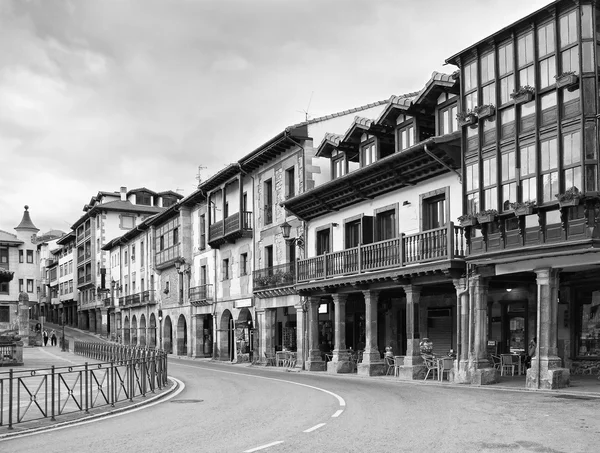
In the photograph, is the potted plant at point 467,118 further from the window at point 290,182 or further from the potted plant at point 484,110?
the window at point 290,182

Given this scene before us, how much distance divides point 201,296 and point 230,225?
7.02m

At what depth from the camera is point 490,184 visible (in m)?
21.1

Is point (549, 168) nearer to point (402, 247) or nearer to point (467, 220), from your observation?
point (467, 220)

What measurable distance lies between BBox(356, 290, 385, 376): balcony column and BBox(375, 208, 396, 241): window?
7.05 feet

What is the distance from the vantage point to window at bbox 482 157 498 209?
20969mm

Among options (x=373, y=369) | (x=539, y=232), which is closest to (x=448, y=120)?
(x=539, y=232)

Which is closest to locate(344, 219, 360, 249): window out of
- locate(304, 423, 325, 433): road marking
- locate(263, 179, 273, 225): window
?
locate(263, 179, 273, 225): window

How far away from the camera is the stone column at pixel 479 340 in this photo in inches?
848

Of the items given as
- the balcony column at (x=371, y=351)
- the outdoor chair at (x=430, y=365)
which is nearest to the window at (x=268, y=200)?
the balcony column at (x=371, y=351)

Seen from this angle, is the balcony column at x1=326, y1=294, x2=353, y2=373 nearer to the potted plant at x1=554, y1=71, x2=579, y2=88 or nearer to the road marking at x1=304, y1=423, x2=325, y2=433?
the potted plant at x1=554, y1=71, x2=579, y2=88

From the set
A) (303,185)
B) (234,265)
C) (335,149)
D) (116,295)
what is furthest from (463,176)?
(116,295)

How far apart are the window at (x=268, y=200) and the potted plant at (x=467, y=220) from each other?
667 inches

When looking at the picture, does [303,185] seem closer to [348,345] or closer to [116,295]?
[348,345]

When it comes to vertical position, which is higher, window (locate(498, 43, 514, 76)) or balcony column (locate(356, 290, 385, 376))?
window (locate(498, 43, 514, 76))
